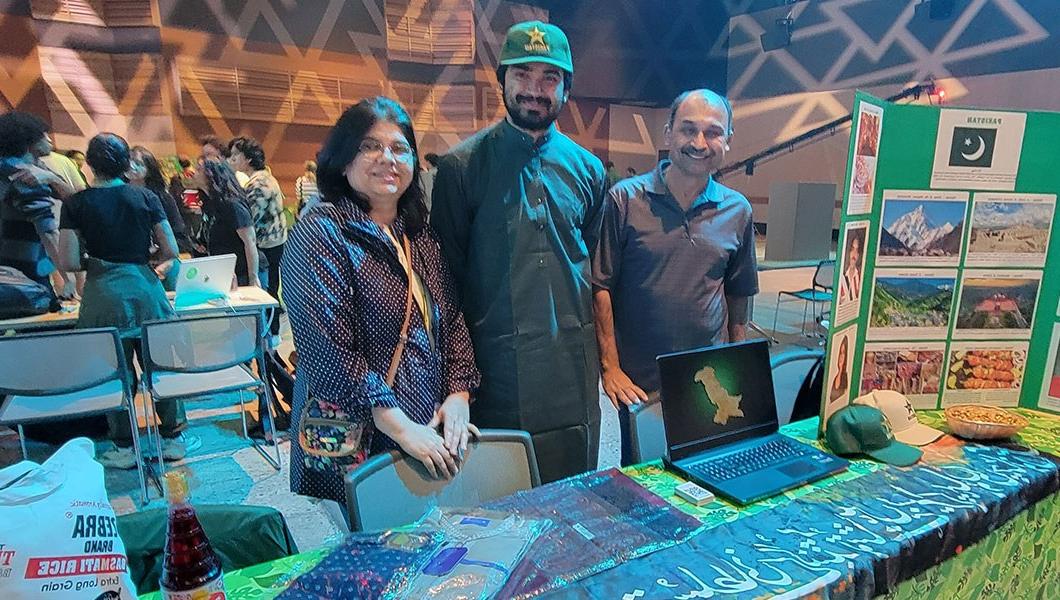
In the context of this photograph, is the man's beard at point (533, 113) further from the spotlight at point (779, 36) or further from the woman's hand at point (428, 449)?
the spotlight at point (779, 36)

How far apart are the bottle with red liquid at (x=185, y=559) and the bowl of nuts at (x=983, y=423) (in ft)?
5.24

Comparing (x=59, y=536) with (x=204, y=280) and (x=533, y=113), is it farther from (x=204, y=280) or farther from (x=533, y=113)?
(x=204, y=280)

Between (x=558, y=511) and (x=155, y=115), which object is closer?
(x=558, y=511)

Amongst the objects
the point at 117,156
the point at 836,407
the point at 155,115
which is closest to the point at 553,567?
the point at 836,407

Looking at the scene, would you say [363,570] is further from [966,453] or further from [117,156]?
[117,156]

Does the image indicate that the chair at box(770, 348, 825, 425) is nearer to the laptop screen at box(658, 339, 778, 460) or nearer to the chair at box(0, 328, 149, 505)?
the laptop screen at box(658, 339, 778, 460)

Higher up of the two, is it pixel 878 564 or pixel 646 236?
pixel 646 236

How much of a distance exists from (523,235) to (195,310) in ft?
8.06

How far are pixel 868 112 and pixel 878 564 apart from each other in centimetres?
93

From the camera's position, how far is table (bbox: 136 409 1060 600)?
89 cm

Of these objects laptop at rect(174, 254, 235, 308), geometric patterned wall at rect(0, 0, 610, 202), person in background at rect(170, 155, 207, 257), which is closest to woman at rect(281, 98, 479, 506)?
laptop at rect(174, 254, 235, 308)

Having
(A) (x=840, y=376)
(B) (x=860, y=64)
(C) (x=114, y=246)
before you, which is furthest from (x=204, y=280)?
(B) (x=860, y=64)

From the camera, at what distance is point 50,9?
5527 millimetres

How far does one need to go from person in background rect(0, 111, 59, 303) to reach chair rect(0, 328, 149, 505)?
834 millimetres
